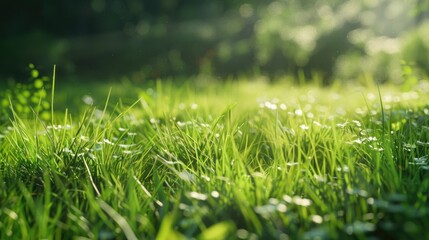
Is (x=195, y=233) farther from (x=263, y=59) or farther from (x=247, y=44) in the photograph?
(x=247, y=44)

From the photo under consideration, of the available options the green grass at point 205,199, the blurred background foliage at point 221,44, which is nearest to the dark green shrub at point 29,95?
the green grass at point 205,199

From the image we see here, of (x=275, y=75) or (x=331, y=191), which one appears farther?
(x=275, y=75)

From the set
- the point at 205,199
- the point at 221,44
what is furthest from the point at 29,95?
the point at 221,44

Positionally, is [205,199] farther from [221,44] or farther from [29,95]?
[221,44]

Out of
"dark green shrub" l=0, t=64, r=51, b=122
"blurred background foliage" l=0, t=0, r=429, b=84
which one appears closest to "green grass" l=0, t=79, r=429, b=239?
"dark green shrub" l=0, t=64, r=51, b=122

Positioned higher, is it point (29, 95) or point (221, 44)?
point (29, 95)

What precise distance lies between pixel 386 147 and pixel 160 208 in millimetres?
935

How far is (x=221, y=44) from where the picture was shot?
14.3m

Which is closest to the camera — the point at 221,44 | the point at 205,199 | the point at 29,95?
the point at 205,199

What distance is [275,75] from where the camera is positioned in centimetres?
1297

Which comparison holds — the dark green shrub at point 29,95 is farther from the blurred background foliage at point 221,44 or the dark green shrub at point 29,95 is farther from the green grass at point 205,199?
the blurred background foliage at point 221,44

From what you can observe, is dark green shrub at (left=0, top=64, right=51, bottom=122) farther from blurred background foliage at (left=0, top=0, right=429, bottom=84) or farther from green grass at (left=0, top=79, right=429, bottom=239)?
blurred background foliage at (left=0, top=0, right=429, bottom=84)

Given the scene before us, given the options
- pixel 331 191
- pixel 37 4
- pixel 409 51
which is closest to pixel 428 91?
pixel 331 191

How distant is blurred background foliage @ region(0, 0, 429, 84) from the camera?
1220 cm
